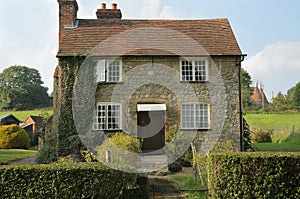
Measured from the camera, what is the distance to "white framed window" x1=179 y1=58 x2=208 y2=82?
65.9ft

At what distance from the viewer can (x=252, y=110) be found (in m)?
51.2

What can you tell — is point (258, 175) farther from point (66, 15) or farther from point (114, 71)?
point (66, 15)

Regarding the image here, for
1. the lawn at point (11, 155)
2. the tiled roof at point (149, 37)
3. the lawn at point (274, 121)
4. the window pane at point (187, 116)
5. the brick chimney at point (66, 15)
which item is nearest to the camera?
the window pane at point (187, 116)

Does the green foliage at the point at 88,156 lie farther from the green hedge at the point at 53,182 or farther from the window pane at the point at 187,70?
the window pane at the point at 187,70

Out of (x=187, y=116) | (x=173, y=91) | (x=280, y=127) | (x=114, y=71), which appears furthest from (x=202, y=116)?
(x=280, y=127)

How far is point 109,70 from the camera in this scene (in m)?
19.9

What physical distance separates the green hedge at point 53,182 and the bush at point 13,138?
1106 inches

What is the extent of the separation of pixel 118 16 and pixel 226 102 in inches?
436

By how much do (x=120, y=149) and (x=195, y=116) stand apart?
593 centimetres

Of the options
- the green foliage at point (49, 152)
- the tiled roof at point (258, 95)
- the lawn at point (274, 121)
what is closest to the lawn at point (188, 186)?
the green foliage at point (49, 152)

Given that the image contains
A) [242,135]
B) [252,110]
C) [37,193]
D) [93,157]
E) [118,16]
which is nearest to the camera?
[37,193]

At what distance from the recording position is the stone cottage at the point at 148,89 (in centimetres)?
1939

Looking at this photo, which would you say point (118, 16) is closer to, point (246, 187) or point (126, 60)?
point (126, 60)

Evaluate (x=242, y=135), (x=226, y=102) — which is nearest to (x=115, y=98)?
(x=226, y=102)
